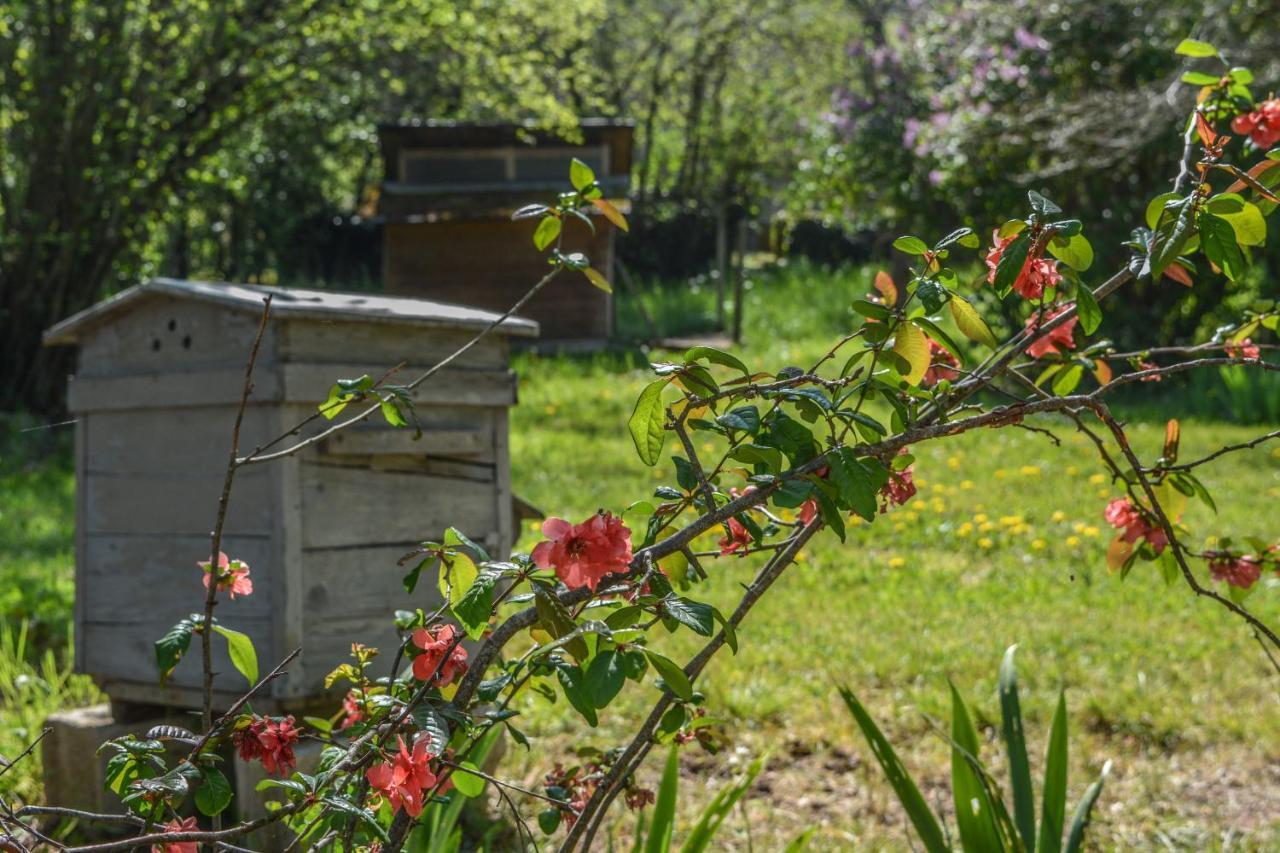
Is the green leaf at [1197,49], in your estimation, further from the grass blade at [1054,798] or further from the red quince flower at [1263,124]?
the grass blade at [1054,798]

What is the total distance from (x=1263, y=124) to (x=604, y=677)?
1.22 metres

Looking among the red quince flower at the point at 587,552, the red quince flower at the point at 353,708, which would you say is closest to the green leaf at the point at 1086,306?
the red quince flower at the point at 587,552

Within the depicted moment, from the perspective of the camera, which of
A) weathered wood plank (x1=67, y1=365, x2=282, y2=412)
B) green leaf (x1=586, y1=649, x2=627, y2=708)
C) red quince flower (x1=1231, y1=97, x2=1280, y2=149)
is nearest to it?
green leaf (x1=586, y1=649, x2=627, y2=708)

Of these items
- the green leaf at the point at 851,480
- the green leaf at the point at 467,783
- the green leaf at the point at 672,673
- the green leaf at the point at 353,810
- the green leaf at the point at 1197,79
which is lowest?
the green leaf at the point at 467,783

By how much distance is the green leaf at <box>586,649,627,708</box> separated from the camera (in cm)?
119

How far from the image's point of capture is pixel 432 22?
1049cm

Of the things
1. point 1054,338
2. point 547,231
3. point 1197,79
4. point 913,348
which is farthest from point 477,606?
point 1197,79

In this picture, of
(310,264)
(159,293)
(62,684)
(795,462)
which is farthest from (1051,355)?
(310,264)

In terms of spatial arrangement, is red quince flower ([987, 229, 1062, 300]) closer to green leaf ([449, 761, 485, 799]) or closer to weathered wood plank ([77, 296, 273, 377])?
green leaf ([449, 761, 485, 799])

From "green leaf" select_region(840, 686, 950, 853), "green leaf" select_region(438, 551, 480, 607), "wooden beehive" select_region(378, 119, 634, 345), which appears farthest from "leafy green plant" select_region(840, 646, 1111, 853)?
"wooden beehive" select_region(378, 119, 634, 345)

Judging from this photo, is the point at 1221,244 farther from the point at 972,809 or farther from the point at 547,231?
the point at 972,809

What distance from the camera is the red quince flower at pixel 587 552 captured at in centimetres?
130

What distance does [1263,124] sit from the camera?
1.80 metres

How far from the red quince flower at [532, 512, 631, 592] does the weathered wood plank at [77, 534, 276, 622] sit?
71.5 inches
